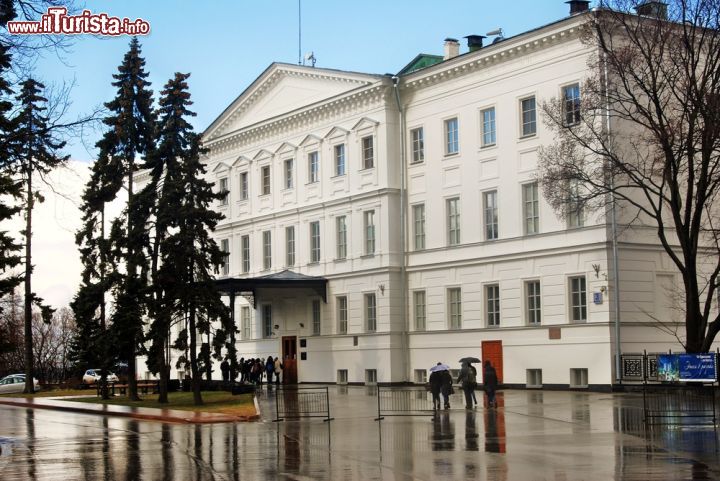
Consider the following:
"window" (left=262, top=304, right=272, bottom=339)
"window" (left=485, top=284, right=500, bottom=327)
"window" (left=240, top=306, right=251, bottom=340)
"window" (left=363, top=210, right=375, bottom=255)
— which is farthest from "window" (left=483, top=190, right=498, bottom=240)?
"window" (left=240, top=306, right=251, bottom=340)

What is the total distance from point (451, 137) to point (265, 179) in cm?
1721

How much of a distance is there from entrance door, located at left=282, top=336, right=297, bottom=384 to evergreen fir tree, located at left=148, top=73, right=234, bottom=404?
18.1 metres

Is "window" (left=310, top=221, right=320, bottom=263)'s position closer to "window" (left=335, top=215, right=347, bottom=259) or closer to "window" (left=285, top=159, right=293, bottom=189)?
"window" (left=335, top=215, right=347, bottom=259)

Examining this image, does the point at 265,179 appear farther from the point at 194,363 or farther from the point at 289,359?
the point at 194,363

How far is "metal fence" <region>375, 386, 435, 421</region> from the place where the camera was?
111ft

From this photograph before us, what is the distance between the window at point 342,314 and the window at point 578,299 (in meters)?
16.3

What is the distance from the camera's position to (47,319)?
58.9m

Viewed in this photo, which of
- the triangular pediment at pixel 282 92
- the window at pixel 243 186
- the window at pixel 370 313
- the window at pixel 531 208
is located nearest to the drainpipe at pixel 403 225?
the triangular pediment at pixel 282 92

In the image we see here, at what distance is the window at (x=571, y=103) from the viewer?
145 ft

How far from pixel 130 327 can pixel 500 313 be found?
1597 centimetres

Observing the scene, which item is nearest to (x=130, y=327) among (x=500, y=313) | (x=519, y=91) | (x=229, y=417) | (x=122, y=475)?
(x=229, y=417)

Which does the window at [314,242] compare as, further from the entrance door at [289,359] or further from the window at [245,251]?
the window at [245,251]

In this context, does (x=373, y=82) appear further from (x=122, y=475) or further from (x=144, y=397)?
(x=122, y=475)

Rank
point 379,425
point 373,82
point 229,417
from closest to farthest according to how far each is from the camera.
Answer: point 379,425 < point 229,417 < point 373,82
